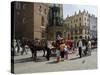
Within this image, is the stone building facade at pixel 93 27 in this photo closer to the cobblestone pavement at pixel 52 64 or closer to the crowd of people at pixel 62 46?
the crowd of people at pixel 62 46

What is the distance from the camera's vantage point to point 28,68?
276 centimetres

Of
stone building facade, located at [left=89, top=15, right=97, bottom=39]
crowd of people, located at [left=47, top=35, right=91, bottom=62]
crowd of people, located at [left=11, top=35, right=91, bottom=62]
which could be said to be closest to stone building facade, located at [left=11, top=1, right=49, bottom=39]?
crowd of people, located at [left=11, top=35, right=91, bottom=62]

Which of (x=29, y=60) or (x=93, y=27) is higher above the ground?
(x=93, y=27)

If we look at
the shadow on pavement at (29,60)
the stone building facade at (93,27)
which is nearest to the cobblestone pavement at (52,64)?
the shadow on pavement at (29,60)

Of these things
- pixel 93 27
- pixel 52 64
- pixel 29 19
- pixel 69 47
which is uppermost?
pixel 29 19

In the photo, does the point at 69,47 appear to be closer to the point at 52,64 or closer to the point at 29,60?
the point at 52,64

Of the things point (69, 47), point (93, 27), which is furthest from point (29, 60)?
point (93, 27)

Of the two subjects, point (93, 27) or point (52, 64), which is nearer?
point (52, 64)

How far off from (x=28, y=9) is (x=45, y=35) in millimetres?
404

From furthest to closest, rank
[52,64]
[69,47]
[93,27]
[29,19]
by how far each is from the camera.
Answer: [93,27]
[69,47]
[52,64]
[29,19]

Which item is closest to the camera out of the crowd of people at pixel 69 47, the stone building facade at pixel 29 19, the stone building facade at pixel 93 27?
the stone building facade at pixel 29 19

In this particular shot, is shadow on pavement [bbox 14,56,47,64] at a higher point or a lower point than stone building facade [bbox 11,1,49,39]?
lower

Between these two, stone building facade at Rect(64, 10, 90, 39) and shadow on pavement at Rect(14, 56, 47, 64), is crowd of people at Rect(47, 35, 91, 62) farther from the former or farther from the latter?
shadow on pavement at Rect(14, 56, 47, 64)

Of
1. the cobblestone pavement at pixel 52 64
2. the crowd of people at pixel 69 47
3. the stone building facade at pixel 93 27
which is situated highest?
the stone building facade at pixel 93 27
